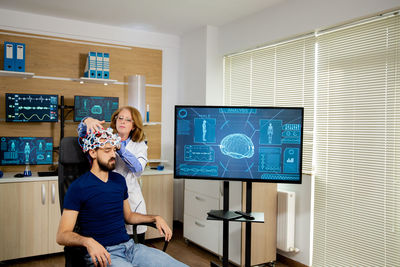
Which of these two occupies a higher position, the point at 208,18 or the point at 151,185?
the point at 208,18

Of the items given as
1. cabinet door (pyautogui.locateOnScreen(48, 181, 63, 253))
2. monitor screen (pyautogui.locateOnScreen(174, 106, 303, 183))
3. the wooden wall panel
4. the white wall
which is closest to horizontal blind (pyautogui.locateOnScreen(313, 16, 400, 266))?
the white wall

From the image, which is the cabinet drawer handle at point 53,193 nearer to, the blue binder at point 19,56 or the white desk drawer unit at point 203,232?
the blue binder at point 19,56

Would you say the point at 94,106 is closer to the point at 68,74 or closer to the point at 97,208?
the point at 68,74

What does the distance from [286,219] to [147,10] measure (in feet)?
8.73

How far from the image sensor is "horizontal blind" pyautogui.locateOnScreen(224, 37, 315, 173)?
11.3 ft

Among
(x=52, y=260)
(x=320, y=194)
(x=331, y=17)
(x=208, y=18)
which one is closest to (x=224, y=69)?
(x=208, y=18)

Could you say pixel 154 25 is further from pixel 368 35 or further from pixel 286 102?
pixel 368 35

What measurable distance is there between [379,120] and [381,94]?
211 mm

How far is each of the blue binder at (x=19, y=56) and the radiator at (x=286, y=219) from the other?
10.1 feet

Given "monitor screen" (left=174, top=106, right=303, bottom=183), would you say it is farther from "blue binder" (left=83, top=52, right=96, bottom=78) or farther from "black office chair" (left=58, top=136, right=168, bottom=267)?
"blue binder" (left=83, top=52, right=96, bottom=78)

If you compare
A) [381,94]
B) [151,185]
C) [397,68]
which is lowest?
[151,185]

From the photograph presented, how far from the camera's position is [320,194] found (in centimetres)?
333

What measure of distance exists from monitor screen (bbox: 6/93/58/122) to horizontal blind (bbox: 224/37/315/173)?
6.77 ft

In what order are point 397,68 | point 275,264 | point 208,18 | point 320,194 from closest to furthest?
point 397,68
point 320,194
point 275,264
point 208,18
